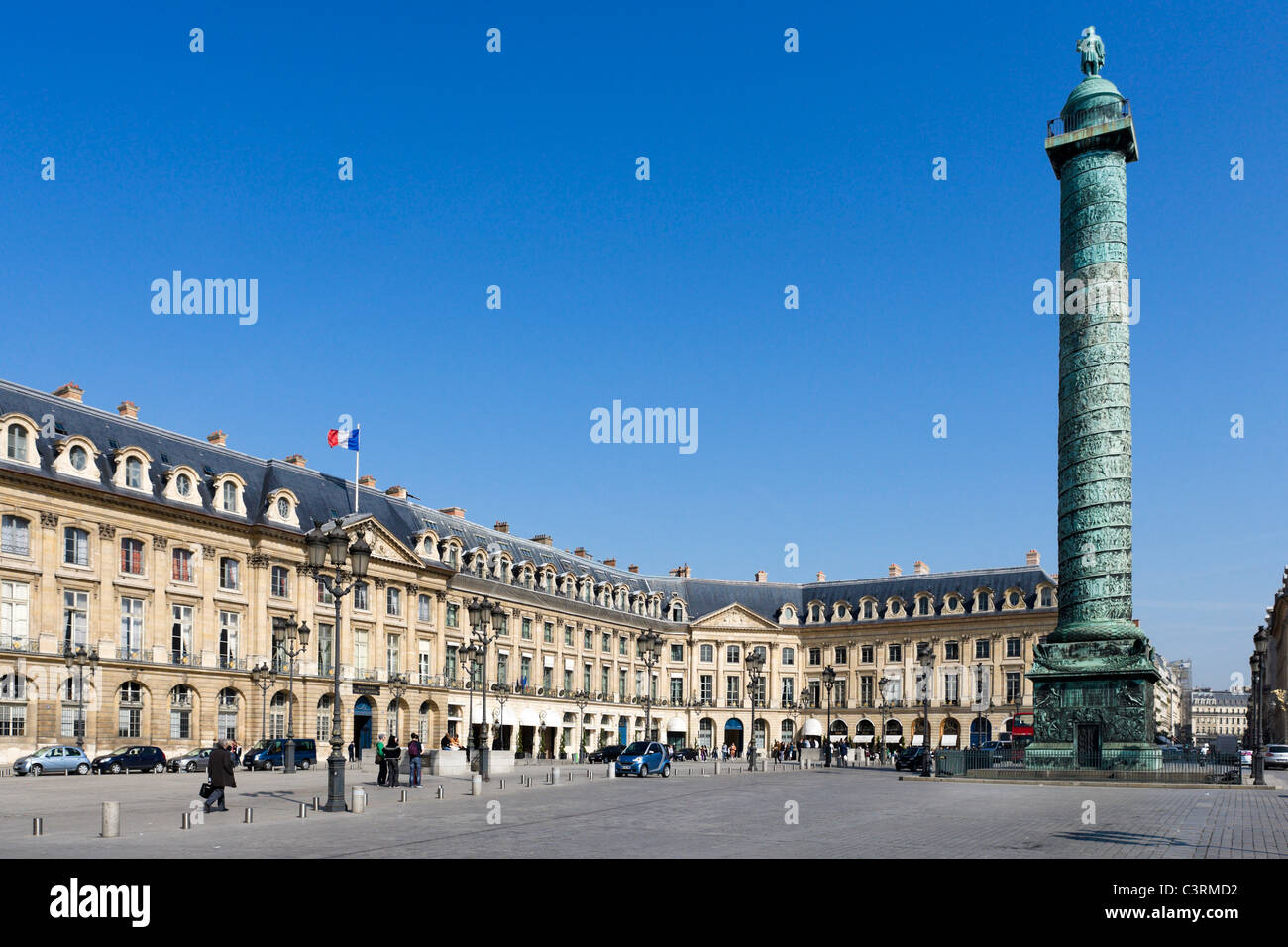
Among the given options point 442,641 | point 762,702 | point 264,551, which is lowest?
point 762,702

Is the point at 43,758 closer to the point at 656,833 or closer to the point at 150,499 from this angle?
the point at 150,499

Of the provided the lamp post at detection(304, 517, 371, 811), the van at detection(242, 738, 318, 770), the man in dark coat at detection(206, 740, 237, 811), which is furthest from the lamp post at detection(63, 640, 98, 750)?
the man in dark coat at detection(206, 740, 237, 811)

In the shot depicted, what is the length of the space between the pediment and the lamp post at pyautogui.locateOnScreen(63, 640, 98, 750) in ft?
177

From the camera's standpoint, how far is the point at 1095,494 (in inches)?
1560

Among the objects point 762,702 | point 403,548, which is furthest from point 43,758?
point 762,702

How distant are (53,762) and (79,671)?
6.20 meters

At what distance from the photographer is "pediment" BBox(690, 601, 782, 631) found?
311 feet

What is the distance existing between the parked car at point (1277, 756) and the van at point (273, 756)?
155 feet

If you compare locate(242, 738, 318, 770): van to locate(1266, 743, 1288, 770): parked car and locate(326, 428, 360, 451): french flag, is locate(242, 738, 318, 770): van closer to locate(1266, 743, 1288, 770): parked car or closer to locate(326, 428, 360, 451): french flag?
locate(326, 428, 360, 451): french flag

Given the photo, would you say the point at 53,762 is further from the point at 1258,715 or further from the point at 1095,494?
the point at 1258,715

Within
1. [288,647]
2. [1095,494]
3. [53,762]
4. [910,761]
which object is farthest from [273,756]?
[1095,494]

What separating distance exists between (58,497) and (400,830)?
3524cm

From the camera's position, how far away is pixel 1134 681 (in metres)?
38.3
